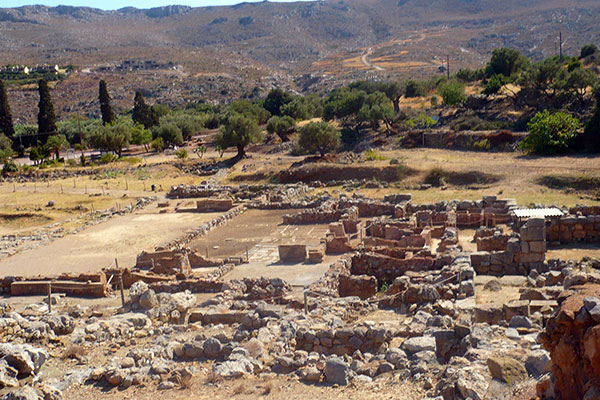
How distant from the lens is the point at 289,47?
168000 millimetres

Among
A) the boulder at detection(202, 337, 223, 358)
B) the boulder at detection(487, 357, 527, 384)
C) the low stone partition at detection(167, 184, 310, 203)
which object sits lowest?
the low stone partition at detection(167, 184, 310, 203)

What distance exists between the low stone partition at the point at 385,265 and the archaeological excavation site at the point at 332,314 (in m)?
0.04

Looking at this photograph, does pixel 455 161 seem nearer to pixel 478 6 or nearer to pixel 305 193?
pixel 305 193

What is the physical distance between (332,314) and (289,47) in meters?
159

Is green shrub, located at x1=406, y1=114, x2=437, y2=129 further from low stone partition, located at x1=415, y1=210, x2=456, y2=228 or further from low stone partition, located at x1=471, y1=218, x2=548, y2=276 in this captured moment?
low stone partition, located at x1=471, y1=218, x2=548, y2=276

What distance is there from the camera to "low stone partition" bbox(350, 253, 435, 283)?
18.7 m

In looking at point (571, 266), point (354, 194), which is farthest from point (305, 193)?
point (571, 266)

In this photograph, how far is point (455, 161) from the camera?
3828 centimetres

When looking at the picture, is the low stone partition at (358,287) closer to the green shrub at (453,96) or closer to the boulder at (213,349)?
the boulder at (213,349)

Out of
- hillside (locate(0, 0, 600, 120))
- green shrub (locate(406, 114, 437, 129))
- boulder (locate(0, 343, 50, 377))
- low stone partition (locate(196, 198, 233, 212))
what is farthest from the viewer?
hillside (locate(0, 0, 600, 120))

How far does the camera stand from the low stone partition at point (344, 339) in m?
11.7

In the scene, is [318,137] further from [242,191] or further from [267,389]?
[267,389]

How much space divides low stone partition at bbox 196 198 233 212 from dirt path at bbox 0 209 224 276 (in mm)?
1065

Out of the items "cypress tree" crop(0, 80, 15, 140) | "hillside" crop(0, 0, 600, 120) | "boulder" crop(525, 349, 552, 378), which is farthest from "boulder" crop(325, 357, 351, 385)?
"hillside" crop(0, 0, 600, 120)
